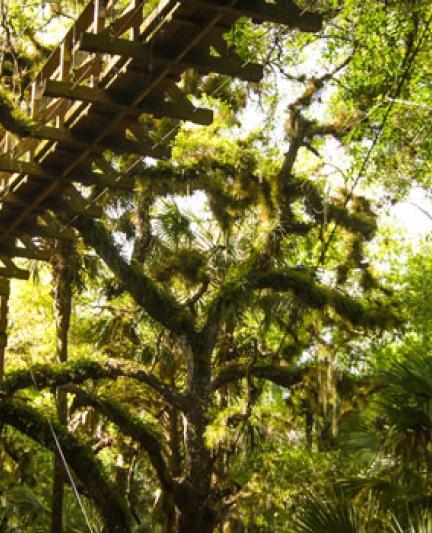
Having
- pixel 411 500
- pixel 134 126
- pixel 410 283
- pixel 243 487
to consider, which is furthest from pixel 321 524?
pixel 410 283

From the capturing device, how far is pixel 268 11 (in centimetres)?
561

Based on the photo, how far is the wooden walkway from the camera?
5816 mm

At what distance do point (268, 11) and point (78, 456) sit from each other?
22.9 ft

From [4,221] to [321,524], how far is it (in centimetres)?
442

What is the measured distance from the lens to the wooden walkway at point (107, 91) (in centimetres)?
582

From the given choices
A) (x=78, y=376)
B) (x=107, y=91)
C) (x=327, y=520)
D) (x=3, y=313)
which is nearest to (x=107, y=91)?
(x=107, y=91)

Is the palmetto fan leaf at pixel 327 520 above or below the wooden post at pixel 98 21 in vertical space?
below

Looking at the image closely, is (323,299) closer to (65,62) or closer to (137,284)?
(137,284)

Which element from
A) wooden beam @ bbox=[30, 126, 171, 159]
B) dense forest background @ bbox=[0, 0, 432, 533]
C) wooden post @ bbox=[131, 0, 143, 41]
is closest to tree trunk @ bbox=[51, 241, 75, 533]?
dense forest background @ bbox=[0, 0, 432, 533]

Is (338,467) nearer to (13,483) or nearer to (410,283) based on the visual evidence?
(13,483)

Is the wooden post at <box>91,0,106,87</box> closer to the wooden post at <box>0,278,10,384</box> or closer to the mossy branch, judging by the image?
the wooden post at <box>0,278,10,384</box>

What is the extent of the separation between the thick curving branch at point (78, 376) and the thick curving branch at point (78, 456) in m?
0.28

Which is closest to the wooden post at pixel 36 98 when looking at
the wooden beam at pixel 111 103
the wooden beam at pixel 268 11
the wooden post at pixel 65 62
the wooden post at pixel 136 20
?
the wooden post at pixel 65 62

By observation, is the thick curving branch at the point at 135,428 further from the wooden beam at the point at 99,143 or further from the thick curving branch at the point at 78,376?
the wooden beam at the point at 99,143
